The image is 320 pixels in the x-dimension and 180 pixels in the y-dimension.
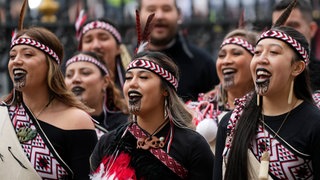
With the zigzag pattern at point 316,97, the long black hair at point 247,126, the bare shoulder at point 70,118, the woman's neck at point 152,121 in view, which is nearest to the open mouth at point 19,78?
the bare shoulder at point 70,118

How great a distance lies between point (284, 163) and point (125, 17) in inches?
278

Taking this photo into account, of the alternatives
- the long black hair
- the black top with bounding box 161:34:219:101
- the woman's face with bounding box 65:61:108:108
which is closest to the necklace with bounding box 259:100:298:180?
the long black hair

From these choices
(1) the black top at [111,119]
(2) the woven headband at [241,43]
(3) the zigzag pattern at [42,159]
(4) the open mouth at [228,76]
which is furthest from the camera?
(1) the black top at [111,119]

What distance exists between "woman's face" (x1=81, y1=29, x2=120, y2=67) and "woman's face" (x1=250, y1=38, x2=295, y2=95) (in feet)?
10.5

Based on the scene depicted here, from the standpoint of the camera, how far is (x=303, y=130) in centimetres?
561

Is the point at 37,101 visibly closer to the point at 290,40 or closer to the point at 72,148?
the point at 72,148

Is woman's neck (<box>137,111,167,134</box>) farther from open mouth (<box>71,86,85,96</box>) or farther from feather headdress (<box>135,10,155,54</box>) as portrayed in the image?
open mouth (<box>71,86,85,96</box>)

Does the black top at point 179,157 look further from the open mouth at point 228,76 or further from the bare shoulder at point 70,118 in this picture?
the open mouth at point 228,76

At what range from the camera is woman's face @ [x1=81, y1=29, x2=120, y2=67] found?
8.88m

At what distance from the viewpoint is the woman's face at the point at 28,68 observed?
6625 mm

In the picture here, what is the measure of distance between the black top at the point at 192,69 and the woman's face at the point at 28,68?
6.27ft

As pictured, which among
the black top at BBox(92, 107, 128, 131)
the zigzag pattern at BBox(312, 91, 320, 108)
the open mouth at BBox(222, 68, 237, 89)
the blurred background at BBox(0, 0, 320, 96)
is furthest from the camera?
the blurred background at BBox(0, 0, 320, 96)

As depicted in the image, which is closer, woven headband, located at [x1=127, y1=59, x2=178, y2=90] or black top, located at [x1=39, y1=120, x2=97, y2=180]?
woven headband, located at [x1=127, y1=59, x2=178, y2=90]

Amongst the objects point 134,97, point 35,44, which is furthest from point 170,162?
point 35,44
